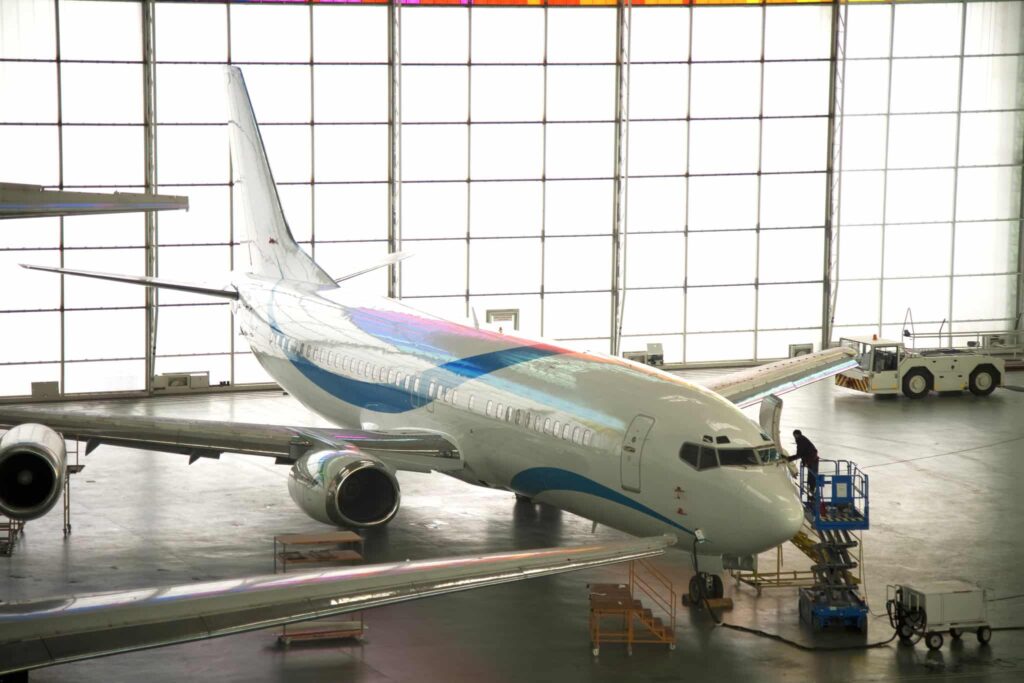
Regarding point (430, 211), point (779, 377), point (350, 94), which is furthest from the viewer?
point (430, 211)

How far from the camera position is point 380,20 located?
1884 inches

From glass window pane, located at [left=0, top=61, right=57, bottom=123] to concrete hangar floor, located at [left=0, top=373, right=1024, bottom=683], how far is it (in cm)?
997

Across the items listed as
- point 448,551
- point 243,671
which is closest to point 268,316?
point 448,551

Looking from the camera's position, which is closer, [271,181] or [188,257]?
[271,181]

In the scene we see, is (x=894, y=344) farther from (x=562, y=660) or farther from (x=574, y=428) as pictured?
(x=562, y=660)

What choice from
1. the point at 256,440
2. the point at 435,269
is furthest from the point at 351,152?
the point at 256,440

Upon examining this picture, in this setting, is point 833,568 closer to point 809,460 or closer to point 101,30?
point 809,460

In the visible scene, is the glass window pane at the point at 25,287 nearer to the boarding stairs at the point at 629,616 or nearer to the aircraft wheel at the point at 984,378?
the boarding stairs at the point at 629,616

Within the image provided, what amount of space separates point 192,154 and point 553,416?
24890 mm

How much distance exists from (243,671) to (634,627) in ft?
20.9

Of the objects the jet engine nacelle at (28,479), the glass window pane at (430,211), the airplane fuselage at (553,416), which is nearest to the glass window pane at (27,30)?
the glass window pane at (430,211)

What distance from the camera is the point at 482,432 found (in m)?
27.4

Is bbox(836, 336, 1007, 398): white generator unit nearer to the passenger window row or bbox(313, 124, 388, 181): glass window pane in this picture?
bbox(313, 124, 388, 181): glass window pane

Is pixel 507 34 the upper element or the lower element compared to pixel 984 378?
upper
